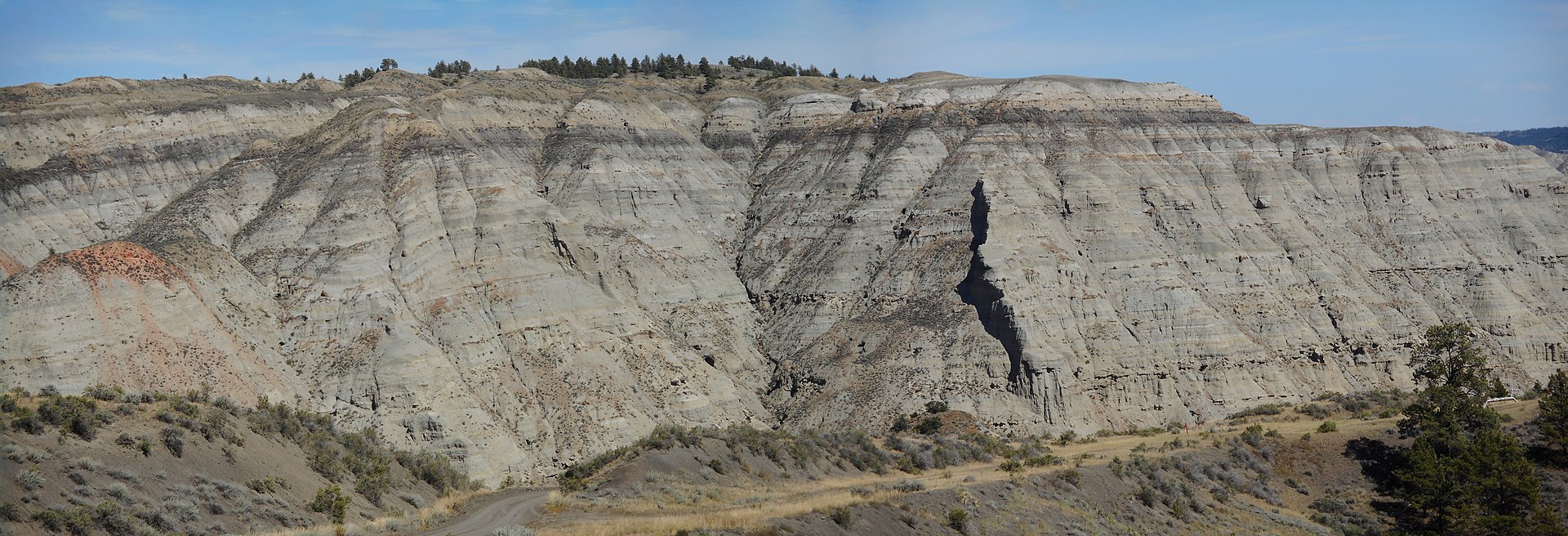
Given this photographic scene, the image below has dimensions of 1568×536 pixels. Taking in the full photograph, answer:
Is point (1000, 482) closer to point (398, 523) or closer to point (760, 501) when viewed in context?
point (760, 501)

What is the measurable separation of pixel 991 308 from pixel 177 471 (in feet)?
146

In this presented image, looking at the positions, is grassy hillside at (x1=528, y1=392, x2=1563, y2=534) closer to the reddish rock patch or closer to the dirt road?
the dirt road

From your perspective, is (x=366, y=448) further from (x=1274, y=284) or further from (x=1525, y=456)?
(x=1274, y=284)

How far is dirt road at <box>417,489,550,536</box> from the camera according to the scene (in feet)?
89.7

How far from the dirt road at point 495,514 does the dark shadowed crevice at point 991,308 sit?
31378 millimetres

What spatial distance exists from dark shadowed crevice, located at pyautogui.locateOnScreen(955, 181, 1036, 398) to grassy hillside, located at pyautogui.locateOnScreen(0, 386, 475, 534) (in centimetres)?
3300

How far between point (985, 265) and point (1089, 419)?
427 inches

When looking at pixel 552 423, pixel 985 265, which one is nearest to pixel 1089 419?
pixel 985 265

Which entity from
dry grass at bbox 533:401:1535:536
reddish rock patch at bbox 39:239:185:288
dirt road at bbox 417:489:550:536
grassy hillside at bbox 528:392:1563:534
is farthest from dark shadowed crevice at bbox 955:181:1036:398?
reddish rock patch at bbox 39:239:185:288

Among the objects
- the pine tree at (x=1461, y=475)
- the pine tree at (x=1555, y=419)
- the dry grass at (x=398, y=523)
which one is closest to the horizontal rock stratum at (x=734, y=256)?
the pine tree at (x=1461, y=475)

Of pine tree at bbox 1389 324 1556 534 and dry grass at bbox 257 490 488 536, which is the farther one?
pine tree at bbox 1389 324 1556 534

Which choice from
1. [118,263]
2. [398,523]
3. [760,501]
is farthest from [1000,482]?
[118,263]

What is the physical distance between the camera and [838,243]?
236 feet

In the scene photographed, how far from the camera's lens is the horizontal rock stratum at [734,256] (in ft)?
171
